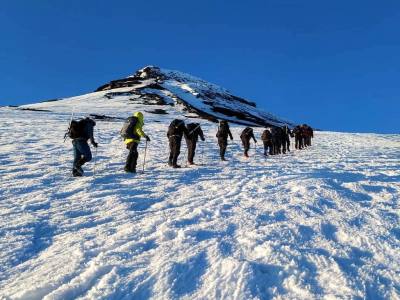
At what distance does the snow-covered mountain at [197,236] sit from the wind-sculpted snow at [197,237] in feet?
0.07

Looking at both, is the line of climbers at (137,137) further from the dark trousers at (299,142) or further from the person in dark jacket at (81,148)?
the dark trousers at (299,142)

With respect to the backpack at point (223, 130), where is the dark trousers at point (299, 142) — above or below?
below

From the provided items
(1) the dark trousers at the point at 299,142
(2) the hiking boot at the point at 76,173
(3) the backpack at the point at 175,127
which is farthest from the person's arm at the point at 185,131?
(1) the dark trousers at the point at 299,142

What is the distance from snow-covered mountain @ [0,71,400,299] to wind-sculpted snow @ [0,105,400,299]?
0.07ft

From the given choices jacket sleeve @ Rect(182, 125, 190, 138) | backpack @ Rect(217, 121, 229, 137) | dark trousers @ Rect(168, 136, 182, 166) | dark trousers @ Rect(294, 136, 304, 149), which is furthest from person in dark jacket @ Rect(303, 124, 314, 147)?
dark trousers @ Rect(168, 136, 182, 166)

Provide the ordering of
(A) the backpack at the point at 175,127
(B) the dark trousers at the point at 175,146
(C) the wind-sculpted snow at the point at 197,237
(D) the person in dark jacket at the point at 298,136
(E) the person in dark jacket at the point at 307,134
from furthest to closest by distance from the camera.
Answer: (E) the person in dark jacket at the point at 307,134 < (D) the person in dark jacket at the point at 298,136 < (A) the backpack at the point at 175,127 < (B) the dark trousers at the point at 175,146 < (C) the wind-sculpted snow at the point at 197,237

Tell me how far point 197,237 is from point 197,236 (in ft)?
0.14

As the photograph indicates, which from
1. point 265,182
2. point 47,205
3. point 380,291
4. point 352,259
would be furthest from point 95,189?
point 380,291

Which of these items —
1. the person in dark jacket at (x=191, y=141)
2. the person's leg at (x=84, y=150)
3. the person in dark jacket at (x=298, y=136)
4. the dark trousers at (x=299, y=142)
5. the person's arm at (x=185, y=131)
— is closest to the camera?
the person's leg at (x=84, y=150)

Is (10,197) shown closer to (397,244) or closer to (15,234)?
(15,234)

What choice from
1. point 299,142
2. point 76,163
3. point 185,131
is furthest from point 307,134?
point 76,163

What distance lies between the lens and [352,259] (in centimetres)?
568

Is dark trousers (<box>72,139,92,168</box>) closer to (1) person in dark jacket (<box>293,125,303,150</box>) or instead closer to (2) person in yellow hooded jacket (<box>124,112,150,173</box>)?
(2) person in yellow hooded jacket (<box>124,112,150,173</box>)

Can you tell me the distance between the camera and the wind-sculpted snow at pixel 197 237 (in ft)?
16.0
